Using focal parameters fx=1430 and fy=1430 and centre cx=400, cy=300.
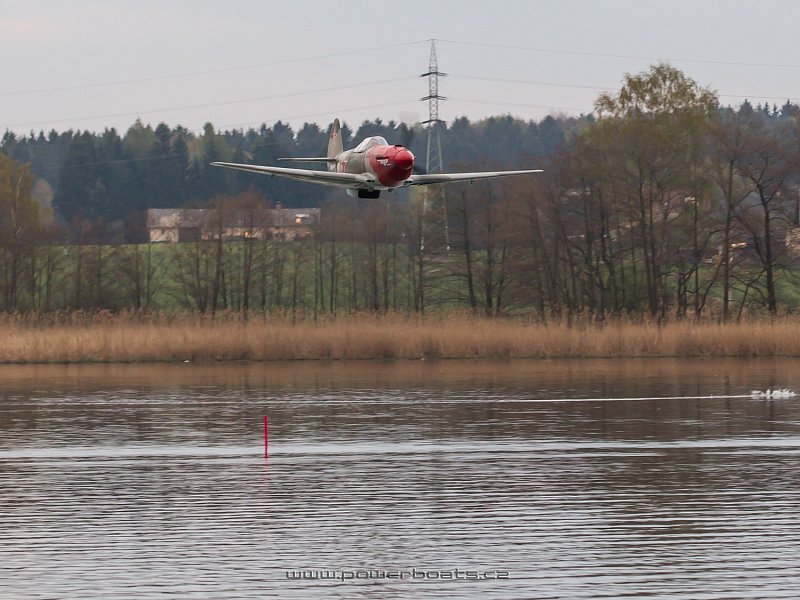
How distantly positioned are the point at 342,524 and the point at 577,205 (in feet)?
178

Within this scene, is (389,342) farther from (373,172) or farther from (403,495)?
(403,495)

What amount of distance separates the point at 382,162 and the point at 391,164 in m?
0.28

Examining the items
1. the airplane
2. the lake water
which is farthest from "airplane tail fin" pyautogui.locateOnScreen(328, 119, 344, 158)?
the lake water

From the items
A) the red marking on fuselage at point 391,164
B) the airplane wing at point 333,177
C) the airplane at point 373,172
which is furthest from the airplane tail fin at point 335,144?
the red marking on fuselage at point 391,164

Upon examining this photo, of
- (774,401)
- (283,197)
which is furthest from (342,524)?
(283,197)

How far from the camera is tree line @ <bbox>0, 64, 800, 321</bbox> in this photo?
6300 cm

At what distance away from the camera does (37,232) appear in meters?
75.6

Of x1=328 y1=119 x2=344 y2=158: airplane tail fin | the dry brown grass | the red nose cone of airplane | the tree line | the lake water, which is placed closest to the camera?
the lake water

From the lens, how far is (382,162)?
35375 millimetres

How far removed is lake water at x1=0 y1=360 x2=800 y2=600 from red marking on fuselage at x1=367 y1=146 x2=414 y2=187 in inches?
241

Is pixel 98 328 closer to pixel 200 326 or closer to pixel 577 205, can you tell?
pixel 200 326

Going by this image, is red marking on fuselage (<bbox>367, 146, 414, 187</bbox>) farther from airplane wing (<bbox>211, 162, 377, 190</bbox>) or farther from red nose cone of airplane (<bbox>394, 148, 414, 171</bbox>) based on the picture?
airplane wing (<bbox>211, 162, 377, 190</bbox>)

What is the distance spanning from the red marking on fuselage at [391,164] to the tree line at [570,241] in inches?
788

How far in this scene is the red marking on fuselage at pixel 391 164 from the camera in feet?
115
